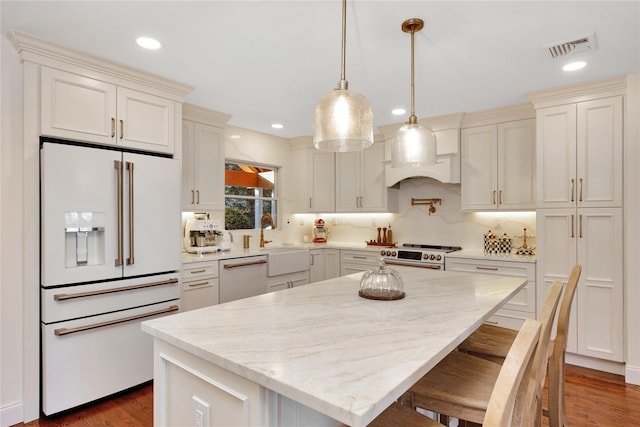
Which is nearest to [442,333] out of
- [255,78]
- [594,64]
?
[255,78]

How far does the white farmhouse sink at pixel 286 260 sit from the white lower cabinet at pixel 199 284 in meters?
0.71

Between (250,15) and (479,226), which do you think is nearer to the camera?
(250,15)

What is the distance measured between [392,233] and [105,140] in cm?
340

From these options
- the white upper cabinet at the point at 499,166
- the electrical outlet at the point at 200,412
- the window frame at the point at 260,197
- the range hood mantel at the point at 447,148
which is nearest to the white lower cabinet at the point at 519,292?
the white upper cabinet at the point at 499,166

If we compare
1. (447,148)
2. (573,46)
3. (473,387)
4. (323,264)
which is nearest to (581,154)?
(573,46)

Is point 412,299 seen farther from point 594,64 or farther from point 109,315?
point 594,64

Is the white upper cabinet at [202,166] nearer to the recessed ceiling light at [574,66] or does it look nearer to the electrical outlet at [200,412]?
the electrical outlet at [200,412]

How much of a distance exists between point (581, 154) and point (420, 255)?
1.70m

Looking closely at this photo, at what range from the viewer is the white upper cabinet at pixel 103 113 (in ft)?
7.54

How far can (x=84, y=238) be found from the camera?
239 centimetres

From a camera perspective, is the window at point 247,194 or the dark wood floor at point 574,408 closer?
the dark wood floor at point 574,408

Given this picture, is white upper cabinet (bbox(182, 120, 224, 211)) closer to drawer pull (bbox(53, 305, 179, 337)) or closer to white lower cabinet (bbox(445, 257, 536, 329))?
drawer pull (bbox(53, 305, 179, 337))

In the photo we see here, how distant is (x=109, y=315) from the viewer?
2.47 m

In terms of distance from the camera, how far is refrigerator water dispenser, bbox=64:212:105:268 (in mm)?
2307
